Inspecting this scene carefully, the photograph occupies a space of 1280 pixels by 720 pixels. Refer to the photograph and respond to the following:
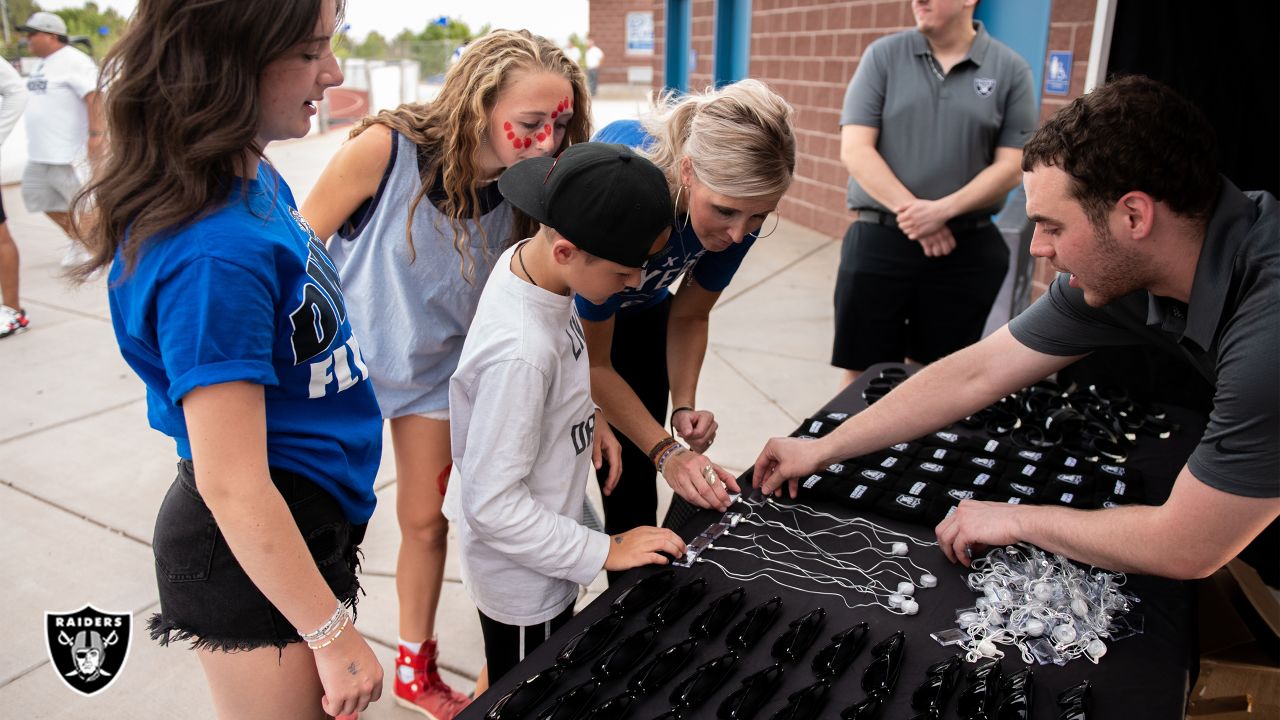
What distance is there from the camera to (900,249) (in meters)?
3.16

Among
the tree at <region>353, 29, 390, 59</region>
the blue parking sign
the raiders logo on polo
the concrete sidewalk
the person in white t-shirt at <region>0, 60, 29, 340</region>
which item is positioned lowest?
the raiders logo on polo

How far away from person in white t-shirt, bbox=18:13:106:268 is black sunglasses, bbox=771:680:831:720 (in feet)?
18.2

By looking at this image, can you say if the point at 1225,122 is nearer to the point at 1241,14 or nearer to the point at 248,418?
the point at 1241,14

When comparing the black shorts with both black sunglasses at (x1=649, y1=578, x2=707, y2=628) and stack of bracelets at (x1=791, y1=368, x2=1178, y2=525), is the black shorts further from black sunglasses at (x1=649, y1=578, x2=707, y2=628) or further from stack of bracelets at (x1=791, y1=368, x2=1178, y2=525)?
black sunglasses at (x1=649, y1=578, x2=707, y2=628)

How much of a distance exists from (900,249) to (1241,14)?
1.22 m

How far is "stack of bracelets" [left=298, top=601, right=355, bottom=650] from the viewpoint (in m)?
1.18

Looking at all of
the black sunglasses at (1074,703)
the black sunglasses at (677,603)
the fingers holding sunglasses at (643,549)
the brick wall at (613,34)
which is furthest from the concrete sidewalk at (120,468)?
the brick wall at (613,34)

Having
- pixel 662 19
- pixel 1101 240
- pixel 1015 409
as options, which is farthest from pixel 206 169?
pixel 662 19

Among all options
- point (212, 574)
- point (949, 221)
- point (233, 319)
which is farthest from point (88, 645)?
point (949, 221)

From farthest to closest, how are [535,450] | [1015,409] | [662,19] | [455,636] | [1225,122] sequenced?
[662,19] → [1225,122] → [455,636] → [1015,409] → [535,450]

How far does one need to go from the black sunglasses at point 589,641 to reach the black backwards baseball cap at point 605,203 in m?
0.55

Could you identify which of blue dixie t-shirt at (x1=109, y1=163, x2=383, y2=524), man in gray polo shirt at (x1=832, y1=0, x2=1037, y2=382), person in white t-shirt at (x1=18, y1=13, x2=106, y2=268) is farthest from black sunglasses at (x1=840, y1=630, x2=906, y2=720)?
person in white t-shirt at (x1=18, y1=13, x2=106, y2=268)

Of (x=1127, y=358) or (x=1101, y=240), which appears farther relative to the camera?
(x=1127, y=358)

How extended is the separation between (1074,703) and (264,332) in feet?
3.81
